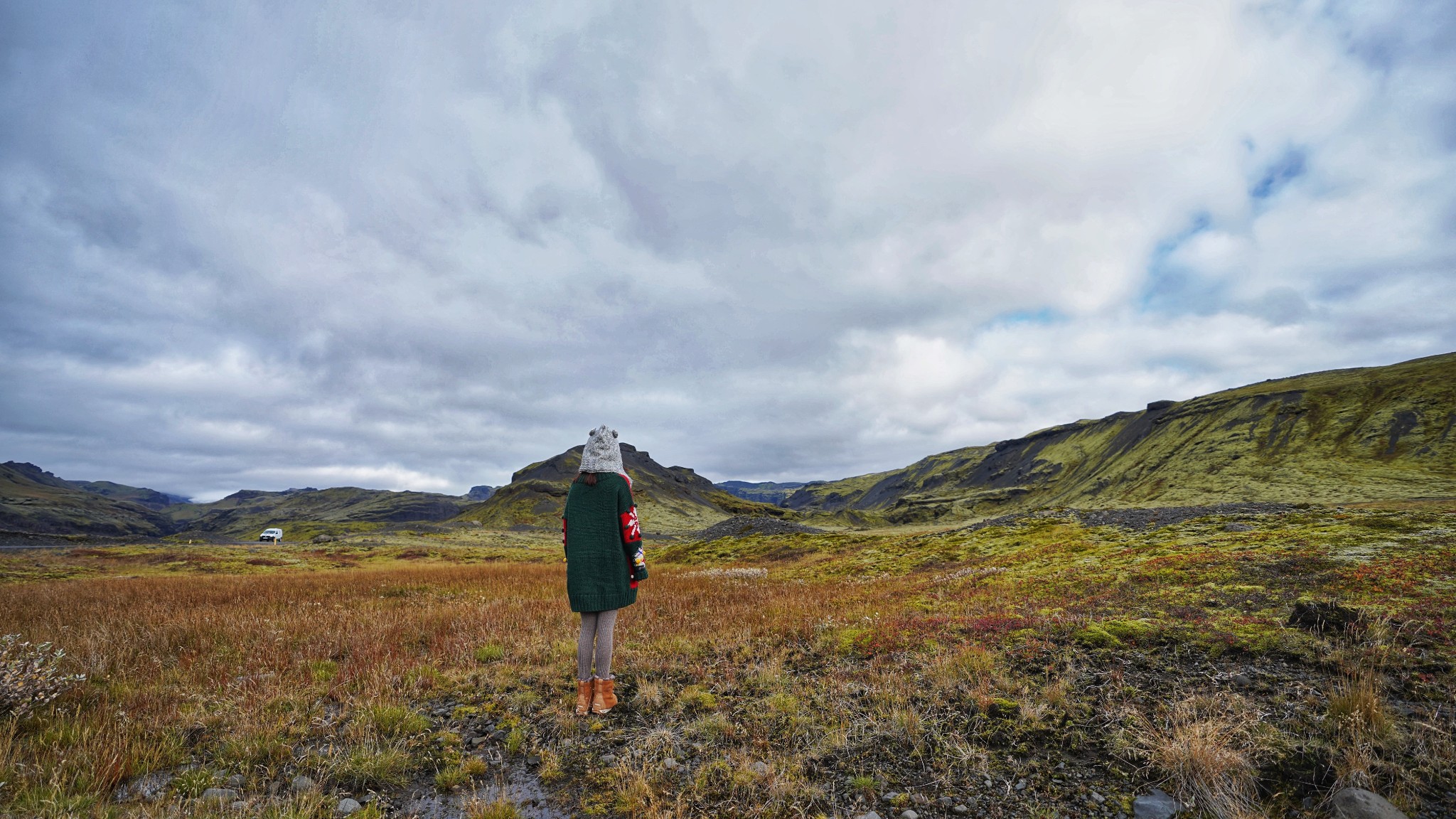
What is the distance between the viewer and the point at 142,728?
527 cm

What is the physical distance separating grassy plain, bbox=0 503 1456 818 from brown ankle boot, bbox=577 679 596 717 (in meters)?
0.30

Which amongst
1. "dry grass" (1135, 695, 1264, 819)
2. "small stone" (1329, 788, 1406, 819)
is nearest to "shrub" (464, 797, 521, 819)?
"dry grass" (1135, 695, 1264, 819)

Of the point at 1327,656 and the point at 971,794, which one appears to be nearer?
the point at 971,794

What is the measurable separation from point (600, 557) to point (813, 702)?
316cm

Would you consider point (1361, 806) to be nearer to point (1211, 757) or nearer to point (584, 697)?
point (1211, 757)

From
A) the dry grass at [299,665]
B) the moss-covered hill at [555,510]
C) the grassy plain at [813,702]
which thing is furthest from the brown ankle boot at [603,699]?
the moss-covered hill at [555,510]

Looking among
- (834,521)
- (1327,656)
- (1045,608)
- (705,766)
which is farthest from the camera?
(834,521)

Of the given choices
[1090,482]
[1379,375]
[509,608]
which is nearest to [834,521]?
[1090,482]

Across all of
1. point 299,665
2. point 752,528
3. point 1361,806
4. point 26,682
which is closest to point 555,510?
point 752,528

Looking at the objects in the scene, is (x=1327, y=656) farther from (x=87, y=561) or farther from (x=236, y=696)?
(x=87, y=561)

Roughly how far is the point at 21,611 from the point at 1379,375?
19163 cm

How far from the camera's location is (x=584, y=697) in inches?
257

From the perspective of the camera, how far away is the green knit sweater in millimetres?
→ 6547

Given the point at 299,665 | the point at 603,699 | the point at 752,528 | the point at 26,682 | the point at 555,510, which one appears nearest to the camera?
the point at 26,682
